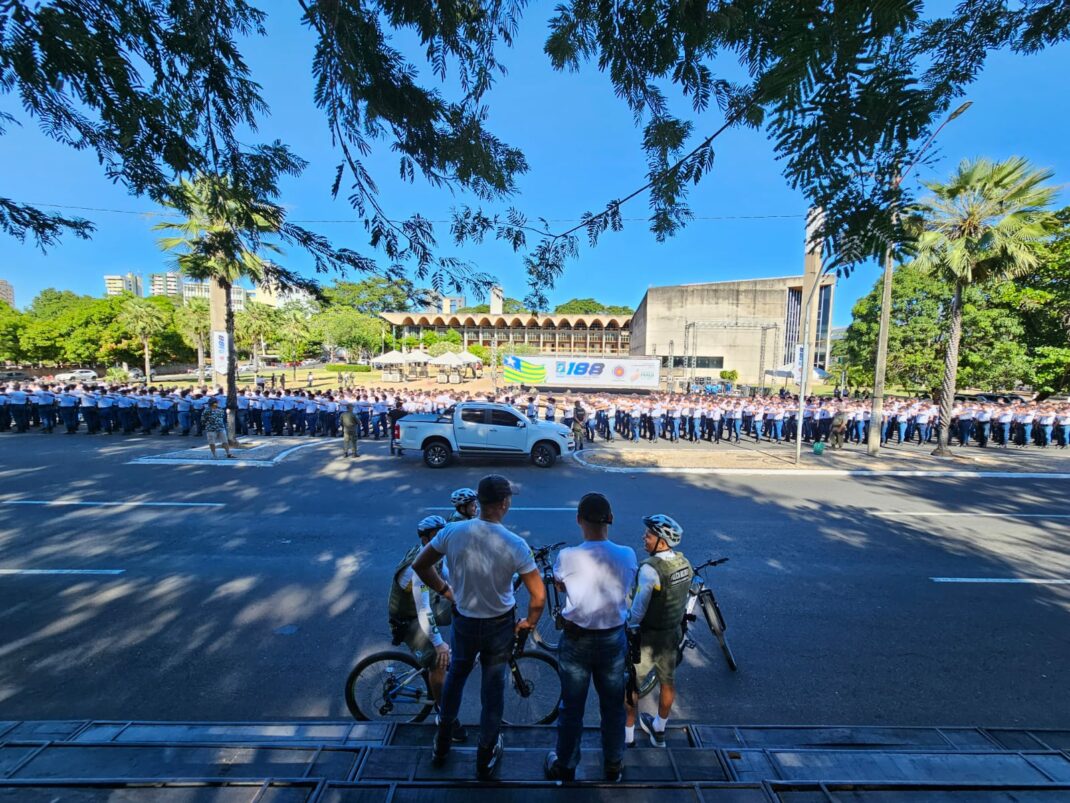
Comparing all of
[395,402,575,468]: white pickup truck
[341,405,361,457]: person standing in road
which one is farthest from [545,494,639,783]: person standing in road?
[341,405,361,457]: person standing in road

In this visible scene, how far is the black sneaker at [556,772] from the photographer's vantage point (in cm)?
255

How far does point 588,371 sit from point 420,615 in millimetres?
32788

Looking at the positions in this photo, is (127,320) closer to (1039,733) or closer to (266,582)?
(266,582)

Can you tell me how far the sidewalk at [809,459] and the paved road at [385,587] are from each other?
256 cm

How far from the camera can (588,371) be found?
35500 mm

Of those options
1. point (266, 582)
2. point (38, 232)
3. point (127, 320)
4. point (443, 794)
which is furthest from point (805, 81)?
point (127, 320)

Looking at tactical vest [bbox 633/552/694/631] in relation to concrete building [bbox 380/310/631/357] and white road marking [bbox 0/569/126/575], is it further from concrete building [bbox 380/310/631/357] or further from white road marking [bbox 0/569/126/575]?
concrete building [bbox 380/310/631/357]

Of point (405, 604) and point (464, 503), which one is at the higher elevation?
point (464, 503)

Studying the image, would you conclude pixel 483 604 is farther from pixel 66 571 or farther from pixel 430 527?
pixel 66 571

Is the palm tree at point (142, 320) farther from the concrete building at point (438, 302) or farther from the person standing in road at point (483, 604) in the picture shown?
the person standing in road at point (483, 604)

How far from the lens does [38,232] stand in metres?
4.12

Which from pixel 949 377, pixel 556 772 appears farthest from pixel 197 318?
pixel 949 377

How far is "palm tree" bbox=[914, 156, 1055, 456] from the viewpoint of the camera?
13.7 meters

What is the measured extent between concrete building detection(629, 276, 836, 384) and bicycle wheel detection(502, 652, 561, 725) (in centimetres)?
4692
